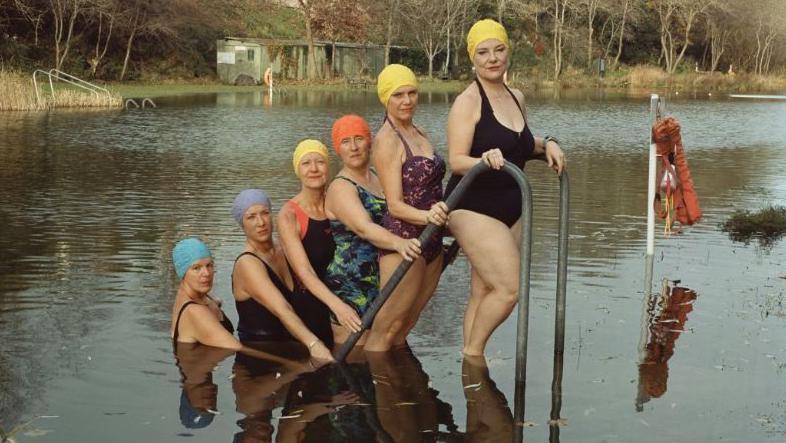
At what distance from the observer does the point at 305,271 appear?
7.09 meters

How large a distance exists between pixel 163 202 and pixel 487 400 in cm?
1014

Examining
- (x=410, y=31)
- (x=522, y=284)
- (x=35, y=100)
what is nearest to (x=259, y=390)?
(x=522, y=284)

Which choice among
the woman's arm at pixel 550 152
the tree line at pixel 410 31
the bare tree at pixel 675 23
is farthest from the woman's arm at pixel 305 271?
the bare tree at pixel 675 23

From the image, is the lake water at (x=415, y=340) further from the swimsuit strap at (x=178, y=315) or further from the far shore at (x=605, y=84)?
the far shore at (x=605, y=84)

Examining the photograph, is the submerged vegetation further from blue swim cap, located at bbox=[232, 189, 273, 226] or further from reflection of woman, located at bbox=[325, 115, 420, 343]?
blue swim cap, located at bbox=[232, 189, 273, 226]

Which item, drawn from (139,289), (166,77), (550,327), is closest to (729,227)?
(550,327)

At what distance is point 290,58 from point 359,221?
62098 millimetres

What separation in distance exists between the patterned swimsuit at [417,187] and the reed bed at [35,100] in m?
30.4

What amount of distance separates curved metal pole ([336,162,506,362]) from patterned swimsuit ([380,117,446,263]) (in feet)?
0.46

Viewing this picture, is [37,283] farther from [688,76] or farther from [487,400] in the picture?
[688,76]

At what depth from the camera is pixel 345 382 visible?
7039mm

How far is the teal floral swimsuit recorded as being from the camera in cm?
722

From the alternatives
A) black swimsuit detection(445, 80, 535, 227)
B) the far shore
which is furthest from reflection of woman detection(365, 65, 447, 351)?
the far shore

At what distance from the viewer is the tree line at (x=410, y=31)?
57875mm
